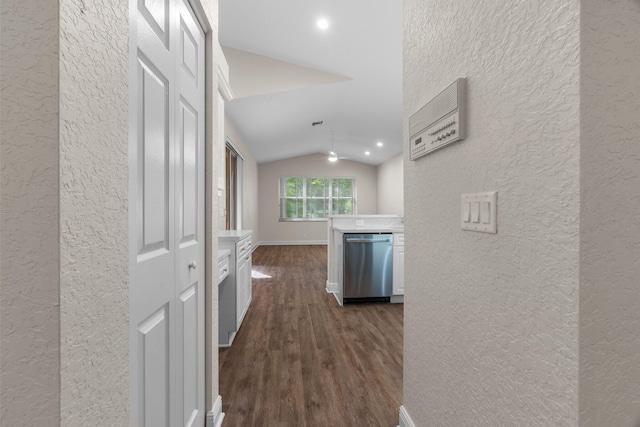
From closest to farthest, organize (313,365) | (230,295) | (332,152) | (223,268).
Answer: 1. (313,365)
2. (223,268)
3. (230,295)
4. (332,152)

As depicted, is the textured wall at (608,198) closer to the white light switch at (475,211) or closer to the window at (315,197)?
the white light switch at (475,211)

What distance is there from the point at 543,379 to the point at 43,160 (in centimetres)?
105

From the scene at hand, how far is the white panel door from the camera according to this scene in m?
0.87

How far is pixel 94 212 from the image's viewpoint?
61cm

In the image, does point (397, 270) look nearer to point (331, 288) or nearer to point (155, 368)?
point (331, 288)

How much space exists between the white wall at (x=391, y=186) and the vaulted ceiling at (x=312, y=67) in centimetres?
129

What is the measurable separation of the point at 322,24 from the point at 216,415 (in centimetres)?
341

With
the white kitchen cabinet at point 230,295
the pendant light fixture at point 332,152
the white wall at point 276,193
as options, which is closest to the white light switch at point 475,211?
the white kitchen cabinet at point 230,295

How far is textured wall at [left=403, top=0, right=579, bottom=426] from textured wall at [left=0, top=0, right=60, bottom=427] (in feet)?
2.98

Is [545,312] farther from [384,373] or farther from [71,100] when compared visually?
[384,373]

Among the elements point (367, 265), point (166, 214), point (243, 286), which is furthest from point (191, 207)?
point (367, 265)

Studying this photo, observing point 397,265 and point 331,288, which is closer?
point 397,265

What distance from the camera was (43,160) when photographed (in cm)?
50

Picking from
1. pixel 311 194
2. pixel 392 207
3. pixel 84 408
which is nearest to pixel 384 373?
pixel 84 408
